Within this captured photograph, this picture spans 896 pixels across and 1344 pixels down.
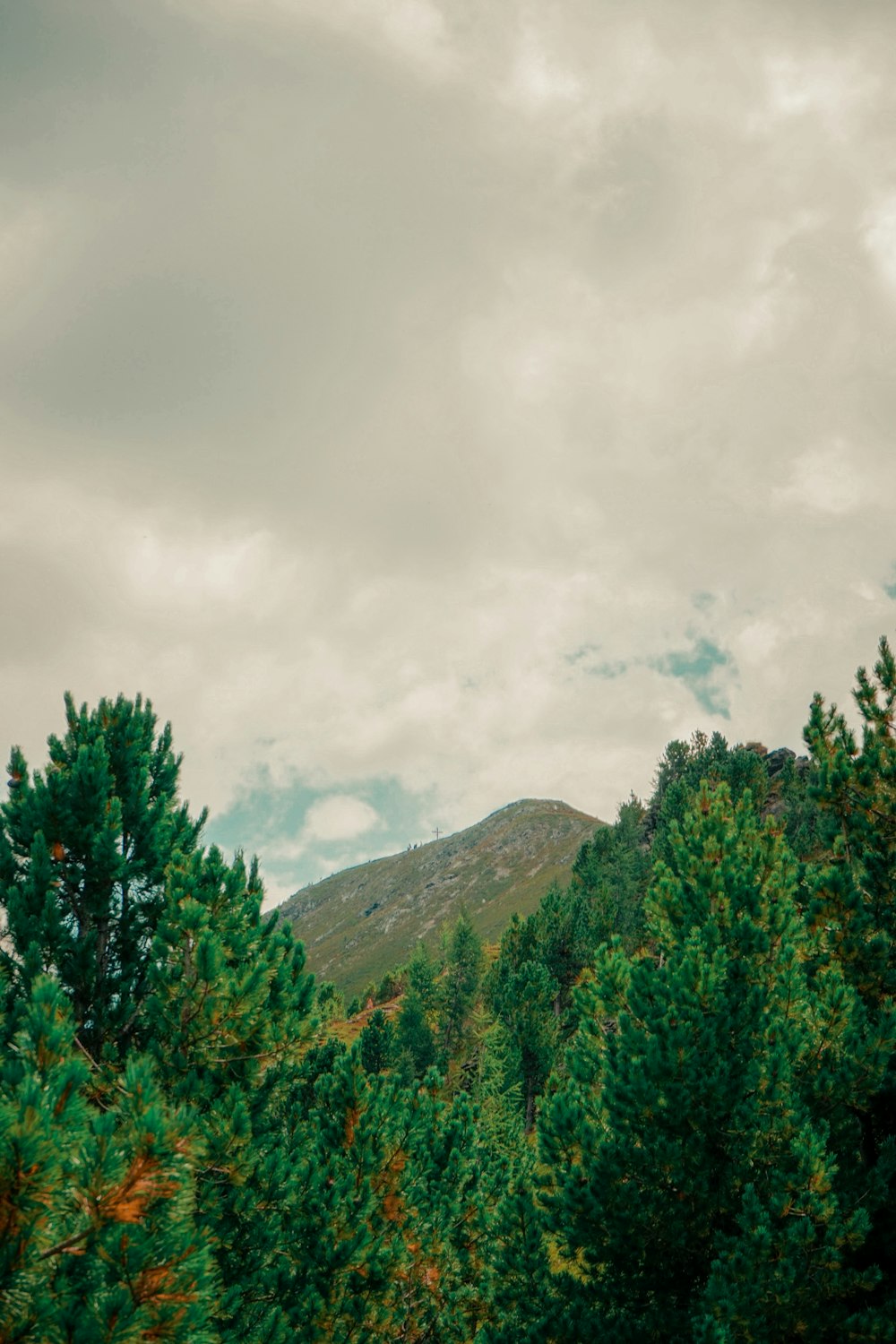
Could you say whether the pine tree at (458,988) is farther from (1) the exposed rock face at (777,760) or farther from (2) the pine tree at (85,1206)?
(2) the pine tree at (85,1206)

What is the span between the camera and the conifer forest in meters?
9.43

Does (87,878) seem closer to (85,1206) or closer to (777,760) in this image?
(85,1206)

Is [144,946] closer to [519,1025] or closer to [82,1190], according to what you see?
[82,1190]

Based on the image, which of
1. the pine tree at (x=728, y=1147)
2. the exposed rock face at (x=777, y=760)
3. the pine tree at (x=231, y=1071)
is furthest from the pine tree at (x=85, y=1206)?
the exposed rock face at (x=777, y=760)

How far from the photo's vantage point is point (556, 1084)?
15500 millimetres

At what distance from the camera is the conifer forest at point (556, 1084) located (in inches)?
371

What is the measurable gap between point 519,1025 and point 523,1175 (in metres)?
41.2

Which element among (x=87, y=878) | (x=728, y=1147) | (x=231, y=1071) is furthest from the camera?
(x=728, y=1147)

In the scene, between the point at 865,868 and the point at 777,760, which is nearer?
the point at 865,868

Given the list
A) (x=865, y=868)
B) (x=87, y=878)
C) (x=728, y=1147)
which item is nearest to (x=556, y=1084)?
(x=728, y=1147)

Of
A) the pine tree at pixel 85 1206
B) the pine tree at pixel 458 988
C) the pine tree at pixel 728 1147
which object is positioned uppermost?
the pine tree at pixel 85 1206

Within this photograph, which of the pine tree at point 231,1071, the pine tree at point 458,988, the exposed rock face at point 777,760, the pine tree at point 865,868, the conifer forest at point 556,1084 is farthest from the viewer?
the exposed rock face at point 777,760

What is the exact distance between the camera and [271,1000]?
33.2 feet

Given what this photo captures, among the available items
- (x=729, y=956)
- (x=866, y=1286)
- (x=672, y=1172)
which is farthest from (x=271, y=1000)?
(x=866, y=1286)
